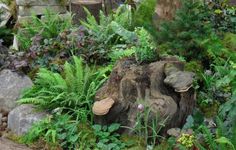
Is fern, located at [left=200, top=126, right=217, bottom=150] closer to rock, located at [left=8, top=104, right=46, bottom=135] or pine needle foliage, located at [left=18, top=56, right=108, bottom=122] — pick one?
pine needle foliage, located at [left=18, top=56, right=108, bottom=122]

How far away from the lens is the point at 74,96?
6730mm

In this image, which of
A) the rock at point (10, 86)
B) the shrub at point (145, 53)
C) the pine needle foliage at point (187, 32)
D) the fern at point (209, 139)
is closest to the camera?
the fern at point (209, 139)

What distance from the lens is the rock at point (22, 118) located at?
6.74 metres

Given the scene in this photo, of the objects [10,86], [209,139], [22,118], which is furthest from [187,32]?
[10,86]

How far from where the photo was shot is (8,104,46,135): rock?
22.1ft

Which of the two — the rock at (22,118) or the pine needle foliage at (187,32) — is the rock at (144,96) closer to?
the pine needle foliage at (187,32)

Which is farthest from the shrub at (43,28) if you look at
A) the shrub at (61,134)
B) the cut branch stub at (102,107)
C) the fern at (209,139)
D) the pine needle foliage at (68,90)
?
the fern at (209,139)

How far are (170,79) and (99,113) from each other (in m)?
0.93

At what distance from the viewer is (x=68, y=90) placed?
271 inches

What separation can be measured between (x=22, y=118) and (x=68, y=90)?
0.70m

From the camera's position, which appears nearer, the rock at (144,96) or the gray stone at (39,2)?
the rock at (144,96)

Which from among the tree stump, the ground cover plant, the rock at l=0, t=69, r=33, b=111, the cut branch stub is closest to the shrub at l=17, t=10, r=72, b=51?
the ground cover plant

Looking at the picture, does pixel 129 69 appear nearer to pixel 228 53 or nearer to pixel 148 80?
pixel 148 80

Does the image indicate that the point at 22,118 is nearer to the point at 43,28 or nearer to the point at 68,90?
the point at 68,90
